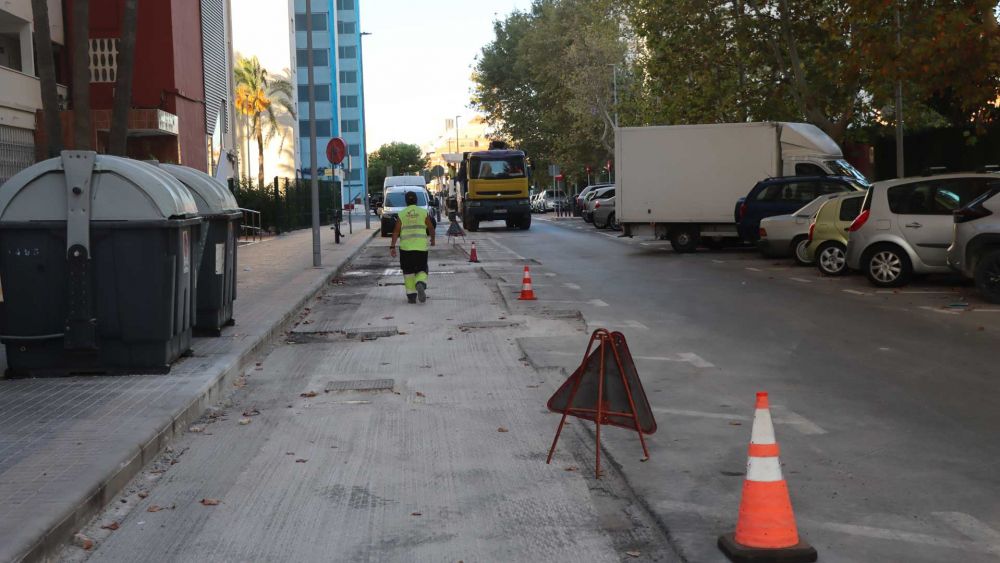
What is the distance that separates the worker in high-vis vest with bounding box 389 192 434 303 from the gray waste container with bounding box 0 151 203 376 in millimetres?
7287

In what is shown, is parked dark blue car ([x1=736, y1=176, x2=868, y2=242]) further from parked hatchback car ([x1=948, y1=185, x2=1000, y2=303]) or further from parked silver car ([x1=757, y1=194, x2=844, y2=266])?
parked hatchback car ([x1=948, y1=185, x2=1000, y2=303])

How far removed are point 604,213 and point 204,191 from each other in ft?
111

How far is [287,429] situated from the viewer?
7992mm

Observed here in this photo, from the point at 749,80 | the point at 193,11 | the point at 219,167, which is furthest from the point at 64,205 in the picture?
the point at 749,80

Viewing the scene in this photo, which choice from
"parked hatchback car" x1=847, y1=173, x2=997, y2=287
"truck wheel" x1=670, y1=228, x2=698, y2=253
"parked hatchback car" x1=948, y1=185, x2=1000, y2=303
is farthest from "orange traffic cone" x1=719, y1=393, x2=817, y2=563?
"truck wheel" x1=670, y1=228, x2=698, y2=253

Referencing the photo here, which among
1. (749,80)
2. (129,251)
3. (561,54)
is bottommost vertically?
(129,251)

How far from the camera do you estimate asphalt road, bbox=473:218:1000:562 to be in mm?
5504

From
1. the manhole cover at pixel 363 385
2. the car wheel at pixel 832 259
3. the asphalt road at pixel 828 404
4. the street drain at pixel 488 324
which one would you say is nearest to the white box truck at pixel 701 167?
the car wheel at pixel 832 259

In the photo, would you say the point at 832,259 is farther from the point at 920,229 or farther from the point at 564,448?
the point at 564,448

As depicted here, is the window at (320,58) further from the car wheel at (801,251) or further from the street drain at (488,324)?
the street drain at (488,324)

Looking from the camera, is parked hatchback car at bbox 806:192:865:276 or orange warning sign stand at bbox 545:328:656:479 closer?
orange warning sign stand at bbox 545:328:656:479

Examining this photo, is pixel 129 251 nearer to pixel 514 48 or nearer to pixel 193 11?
pixel 193 11

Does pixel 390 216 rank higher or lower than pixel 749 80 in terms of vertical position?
lower

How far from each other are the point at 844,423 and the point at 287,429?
146 inches
